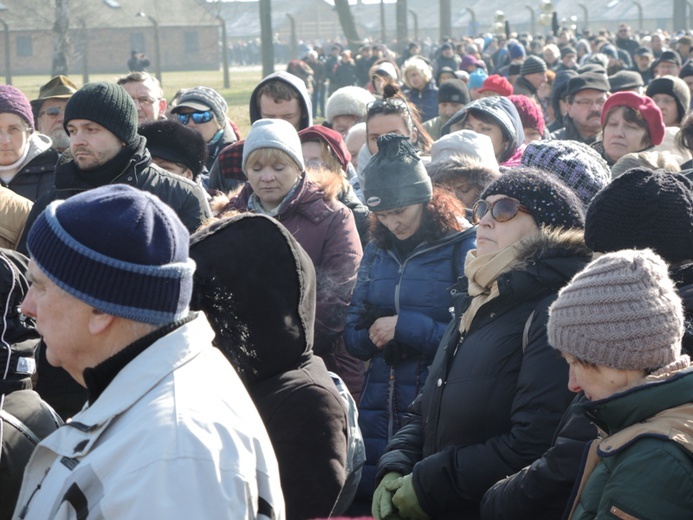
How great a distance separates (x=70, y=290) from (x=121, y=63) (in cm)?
6804

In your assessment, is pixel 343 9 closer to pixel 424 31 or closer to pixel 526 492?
pixel 526 492

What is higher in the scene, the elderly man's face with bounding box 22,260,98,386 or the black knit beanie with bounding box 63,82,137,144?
the black knit beanie with bounding box 63,82,137,144

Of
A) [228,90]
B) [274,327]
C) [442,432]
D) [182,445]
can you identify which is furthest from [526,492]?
[228,90]

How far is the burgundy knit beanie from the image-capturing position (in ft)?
20.0

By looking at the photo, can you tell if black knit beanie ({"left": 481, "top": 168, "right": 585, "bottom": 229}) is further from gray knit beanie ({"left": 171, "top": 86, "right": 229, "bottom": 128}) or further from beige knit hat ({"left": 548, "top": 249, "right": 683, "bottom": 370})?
gray knit beanie ({"left": 171, "top": 86, "right": 229, "bottom": 128})

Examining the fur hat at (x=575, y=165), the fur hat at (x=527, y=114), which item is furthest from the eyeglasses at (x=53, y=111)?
the fur hat at (x=575, y=165)

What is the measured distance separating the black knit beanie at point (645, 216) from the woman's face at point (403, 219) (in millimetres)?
1477

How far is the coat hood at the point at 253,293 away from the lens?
283 cm

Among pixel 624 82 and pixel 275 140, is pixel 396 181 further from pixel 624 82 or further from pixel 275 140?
pixel 624 82

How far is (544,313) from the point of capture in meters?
3.28

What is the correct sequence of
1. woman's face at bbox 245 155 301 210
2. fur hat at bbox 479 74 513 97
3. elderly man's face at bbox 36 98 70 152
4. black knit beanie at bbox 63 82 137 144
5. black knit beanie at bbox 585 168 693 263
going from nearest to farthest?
black knit beanie at bbox 585 168 693 263 → black knit beanie at bbox 63 82 137 144 → woman's face at bbox 245 155 301 210 → elderly man's face at bbox 36 98 70 152 → fur hat at bbox 479 74 513 97

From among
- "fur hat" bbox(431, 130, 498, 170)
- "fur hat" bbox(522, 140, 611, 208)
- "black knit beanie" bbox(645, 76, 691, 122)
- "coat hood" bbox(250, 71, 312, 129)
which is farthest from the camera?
"black knit beanie" bbox(645, 76, 691, 122)

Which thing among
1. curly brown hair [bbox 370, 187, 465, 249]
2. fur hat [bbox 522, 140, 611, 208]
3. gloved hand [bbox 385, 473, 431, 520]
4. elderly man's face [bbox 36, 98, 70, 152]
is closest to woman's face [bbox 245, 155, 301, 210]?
curly brown hair [bbox 370, 187, 465, 249]

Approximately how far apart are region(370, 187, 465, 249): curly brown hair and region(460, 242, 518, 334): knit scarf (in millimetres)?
967
